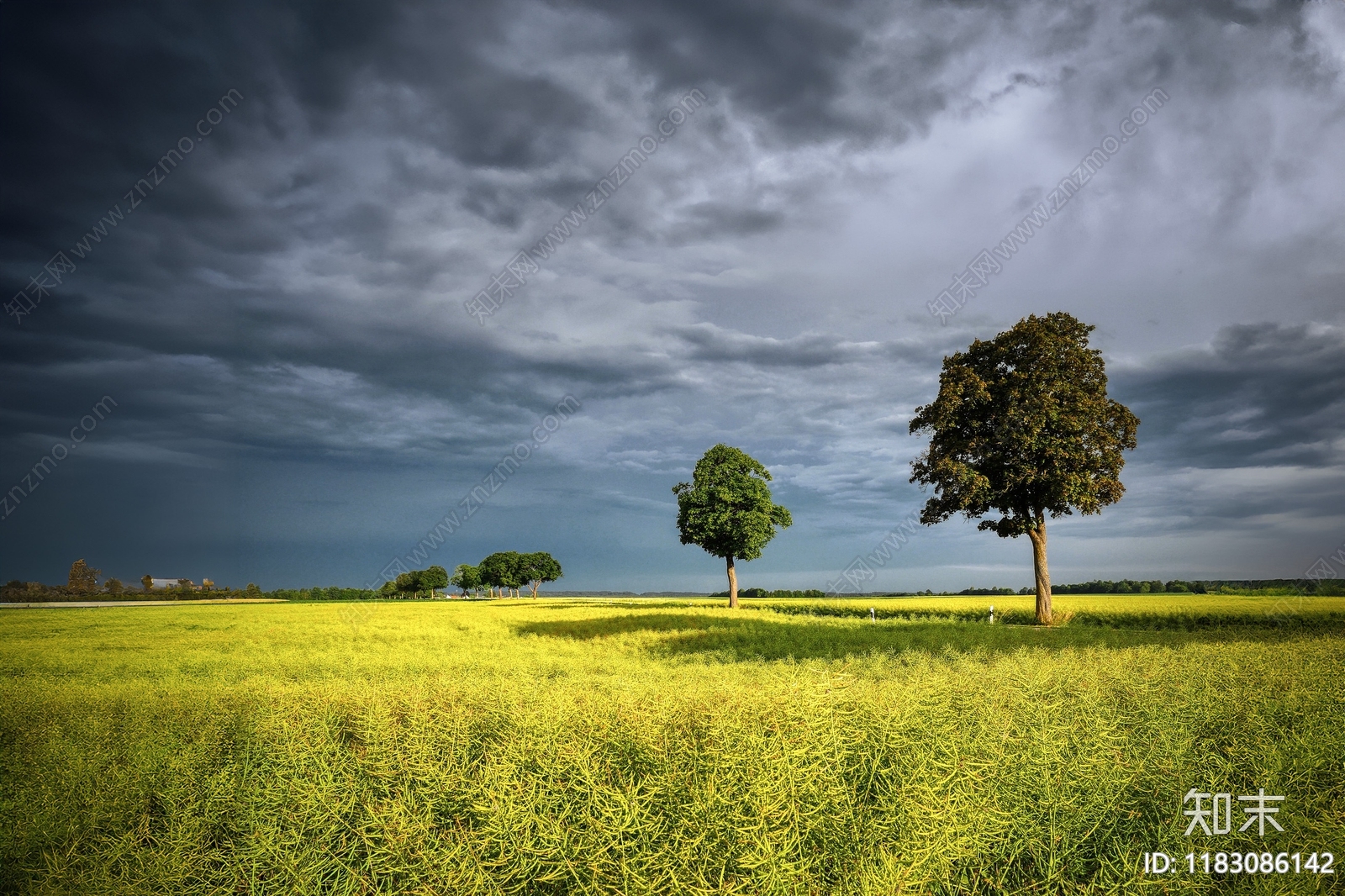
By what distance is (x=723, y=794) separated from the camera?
3.30 meters

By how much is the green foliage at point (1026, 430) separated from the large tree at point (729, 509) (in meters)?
21.6

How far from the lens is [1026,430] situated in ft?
97.8

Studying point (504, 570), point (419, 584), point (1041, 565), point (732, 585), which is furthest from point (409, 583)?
point (1041, 565)

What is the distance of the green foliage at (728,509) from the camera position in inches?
2084

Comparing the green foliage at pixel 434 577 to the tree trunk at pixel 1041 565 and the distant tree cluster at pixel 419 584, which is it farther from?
the tree trunk at pixel 1041 565

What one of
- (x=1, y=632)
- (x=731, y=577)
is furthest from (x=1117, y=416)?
(x=1, y=632)

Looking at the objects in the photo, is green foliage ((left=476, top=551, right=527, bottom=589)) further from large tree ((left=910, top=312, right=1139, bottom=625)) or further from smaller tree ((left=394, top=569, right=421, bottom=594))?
large tree ((left=910, top=312, right=1139, bottom=625))

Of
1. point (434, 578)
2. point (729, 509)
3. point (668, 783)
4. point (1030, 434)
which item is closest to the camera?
point (668, 783)

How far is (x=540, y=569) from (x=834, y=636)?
122 m

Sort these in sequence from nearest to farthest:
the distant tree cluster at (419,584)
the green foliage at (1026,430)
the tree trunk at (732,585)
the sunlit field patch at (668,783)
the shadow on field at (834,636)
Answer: the sunlit field patch at (668,783), the shadow on field at (834,636), the green foliage at (1026,430), the tree trunk at (732,585), the distant tree cluster at (419,584)

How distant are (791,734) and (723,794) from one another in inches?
32.7

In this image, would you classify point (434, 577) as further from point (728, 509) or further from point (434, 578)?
point (728, 509)

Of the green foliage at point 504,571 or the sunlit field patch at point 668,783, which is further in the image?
the green foliage at point 504,571

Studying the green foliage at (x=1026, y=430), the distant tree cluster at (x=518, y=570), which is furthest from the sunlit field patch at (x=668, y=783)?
the distant tree cluster at (x=518, y=570)
